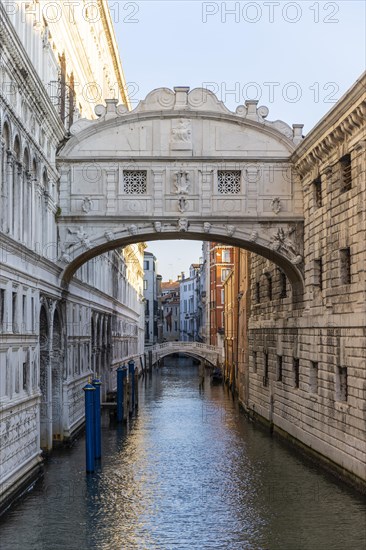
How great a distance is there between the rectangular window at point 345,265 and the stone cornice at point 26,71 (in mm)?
7390

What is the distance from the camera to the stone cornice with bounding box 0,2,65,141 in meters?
14.7

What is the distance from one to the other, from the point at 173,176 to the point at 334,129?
513cm

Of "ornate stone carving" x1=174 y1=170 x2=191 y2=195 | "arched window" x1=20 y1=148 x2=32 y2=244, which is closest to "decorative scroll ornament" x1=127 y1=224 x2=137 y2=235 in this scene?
"ornate stone carving" x1=174 y1=170 x2=191 y2=195

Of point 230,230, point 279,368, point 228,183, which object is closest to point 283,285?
point 279,368

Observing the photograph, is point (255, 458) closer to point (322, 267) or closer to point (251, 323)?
point (322, 267)

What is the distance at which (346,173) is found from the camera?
19.4 meters

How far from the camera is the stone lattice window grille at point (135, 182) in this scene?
74.8 feet

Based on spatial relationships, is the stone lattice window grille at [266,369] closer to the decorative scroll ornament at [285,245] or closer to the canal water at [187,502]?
the canal water at [187,502]

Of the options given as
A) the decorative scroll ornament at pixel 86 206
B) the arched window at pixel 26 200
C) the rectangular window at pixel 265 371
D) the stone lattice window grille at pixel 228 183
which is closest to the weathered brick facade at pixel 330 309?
the stone lattice window grille at pixel 228 183

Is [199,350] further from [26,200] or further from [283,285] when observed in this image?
[26,200]

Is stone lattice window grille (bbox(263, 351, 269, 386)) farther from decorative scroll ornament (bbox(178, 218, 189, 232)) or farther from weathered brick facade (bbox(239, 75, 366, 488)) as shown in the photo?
decorative scroll ornament (bbox(178, 218, 189, 232))

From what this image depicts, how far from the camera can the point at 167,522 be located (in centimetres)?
1484

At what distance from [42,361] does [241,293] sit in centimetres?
1798

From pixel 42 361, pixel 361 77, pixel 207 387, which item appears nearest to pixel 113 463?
pixel 42 361
